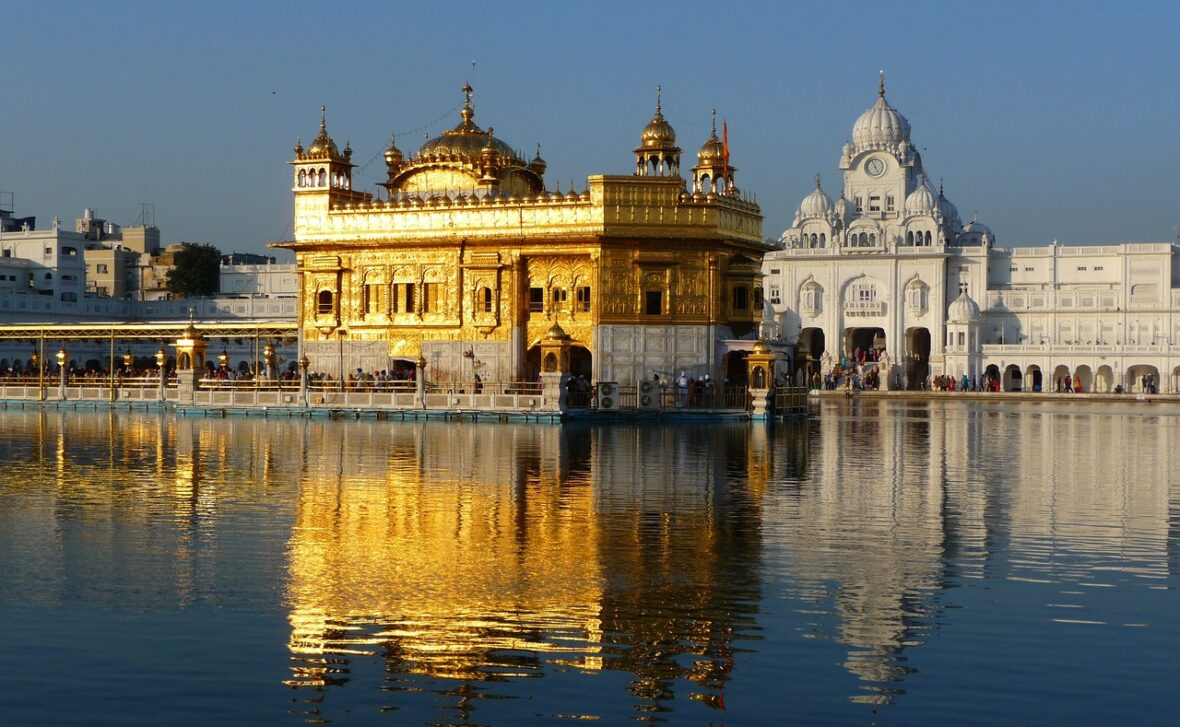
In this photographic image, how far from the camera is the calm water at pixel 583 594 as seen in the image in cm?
901

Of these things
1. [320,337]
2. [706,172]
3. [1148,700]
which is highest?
[706,172]

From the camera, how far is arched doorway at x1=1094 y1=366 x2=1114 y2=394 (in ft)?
275

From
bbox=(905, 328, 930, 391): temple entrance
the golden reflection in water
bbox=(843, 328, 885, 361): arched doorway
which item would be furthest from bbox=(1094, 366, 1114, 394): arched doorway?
the golden reflection in water

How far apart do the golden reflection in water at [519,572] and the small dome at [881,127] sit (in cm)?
7933

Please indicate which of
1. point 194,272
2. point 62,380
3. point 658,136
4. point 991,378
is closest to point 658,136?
point 658,136

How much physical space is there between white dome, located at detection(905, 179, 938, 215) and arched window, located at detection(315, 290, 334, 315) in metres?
54.6

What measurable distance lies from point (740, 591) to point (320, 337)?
39.5 m

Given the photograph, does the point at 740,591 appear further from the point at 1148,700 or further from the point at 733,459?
the point at 733,459

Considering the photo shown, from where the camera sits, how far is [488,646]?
10258mm

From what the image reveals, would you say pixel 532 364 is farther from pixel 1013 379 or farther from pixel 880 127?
pixel 880 127

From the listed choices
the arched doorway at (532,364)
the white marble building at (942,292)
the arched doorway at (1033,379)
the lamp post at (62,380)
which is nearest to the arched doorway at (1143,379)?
the white marble building at (942,292)

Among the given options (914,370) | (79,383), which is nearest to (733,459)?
(79,383)

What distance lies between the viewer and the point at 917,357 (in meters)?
94.2

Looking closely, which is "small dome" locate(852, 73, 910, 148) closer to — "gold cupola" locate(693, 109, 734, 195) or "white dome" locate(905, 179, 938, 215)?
"white dome" locate(905, 179, 938, 215)
